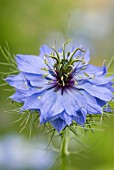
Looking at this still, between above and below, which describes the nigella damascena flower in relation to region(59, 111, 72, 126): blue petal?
above

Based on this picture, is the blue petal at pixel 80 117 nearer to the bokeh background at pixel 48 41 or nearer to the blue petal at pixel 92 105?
the blue petal at pixel 92 105

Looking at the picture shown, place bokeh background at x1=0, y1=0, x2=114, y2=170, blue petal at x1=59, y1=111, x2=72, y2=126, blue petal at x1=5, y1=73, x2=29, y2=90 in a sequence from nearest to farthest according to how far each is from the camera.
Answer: blue petal at x1=59, y1=111, x2=72, y2=126, blue petal at x1=5, y1=73, x2=29, y2=90, bokeh background at x1=0, y1=0, x2=114, y2=170

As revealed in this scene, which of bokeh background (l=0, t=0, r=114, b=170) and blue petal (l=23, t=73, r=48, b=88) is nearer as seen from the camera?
blue petal (l=23, t=73, r=48, b=88)

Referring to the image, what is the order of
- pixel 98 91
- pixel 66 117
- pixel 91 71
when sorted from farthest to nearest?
pixel 91 71 → pixel 98 91 → pixel 66 117

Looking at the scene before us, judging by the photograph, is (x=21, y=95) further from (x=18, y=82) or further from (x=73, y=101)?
(x=73, y=101)

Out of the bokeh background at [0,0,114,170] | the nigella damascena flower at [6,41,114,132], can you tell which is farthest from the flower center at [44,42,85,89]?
the bokeh background at [0,0,114,170]

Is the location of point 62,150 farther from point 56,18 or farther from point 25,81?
point 56,18

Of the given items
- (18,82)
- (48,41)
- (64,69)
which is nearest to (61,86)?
(64,69)

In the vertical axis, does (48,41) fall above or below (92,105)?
above

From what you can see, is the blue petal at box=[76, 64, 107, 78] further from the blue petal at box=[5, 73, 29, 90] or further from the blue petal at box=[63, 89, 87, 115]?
the blue petal at box=[5, 73, 29, 90]
